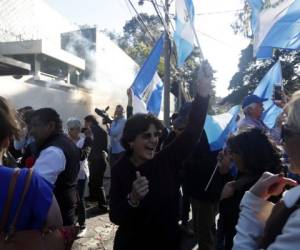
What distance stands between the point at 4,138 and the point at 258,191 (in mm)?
1202

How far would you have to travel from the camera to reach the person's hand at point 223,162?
3684 mm

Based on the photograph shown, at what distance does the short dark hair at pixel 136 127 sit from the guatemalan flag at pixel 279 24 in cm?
162

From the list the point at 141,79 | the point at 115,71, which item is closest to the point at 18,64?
the point at 141,79

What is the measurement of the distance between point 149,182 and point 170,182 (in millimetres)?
156

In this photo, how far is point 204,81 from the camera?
2.77m

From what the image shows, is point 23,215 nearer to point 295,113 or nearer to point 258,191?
point 258,191

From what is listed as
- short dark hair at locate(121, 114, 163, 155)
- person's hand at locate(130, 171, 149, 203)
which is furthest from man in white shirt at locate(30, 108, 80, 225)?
person's hand at locate(130, 171, 149, 203)

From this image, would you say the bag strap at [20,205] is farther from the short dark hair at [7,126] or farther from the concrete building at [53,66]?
the concrete building at [53,66]

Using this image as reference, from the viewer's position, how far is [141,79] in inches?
256

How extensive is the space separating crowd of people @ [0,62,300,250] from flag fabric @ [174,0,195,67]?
1.33 m

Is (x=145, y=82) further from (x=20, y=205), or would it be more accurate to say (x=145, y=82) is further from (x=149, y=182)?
(x=20, y=205)

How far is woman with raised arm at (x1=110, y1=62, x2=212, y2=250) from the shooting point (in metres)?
2.55

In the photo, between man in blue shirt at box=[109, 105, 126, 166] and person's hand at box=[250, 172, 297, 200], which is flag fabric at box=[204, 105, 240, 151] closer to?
person's hand at box=[250, 172, 297, 200]

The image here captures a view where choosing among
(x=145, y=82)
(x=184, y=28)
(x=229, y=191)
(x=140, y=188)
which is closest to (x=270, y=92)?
(x=184, y=28)
